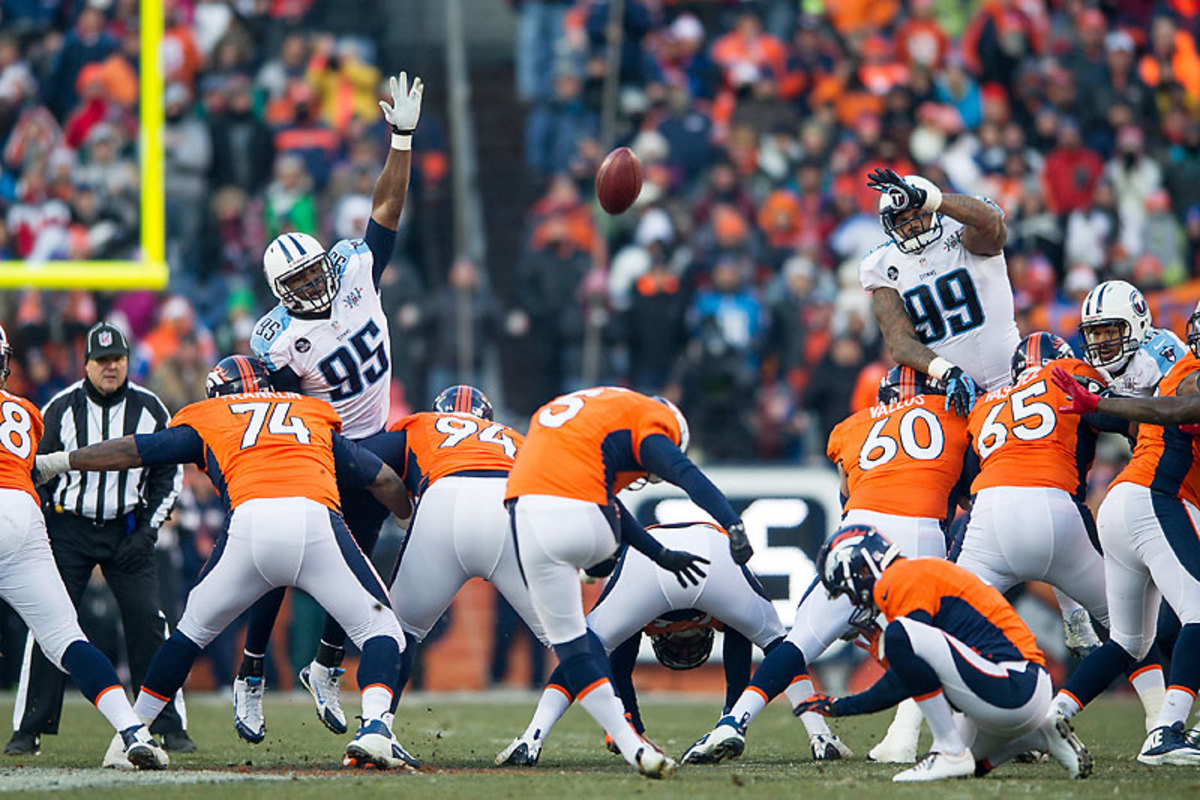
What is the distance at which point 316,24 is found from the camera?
15.0 meters

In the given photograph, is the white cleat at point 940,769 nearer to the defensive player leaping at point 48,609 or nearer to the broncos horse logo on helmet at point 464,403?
the broncos horse logo on helmet at point 464,403

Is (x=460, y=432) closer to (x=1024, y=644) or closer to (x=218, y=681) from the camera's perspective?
(x=1024, y=644)

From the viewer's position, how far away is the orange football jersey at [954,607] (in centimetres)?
617

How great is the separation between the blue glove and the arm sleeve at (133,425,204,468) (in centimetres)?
319

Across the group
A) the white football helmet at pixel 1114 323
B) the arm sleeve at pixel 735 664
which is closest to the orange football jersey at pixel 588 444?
the arm sleeve at pixel 735 664

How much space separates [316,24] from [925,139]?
5263 millimetres

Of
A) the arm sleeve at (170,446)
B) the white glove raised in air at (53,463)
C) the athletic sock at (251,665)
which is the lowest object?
the athletic sock at (251,665)

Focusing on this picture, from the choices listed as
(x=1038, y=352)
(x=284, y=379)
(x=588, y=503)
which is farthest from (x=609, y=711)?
(x=1038, y=352)

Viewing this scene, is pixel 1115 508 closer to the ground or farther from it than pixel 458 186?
closer to the ground

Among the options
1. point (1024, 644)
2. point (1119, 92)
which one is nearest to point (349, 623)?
point (1024, 644)

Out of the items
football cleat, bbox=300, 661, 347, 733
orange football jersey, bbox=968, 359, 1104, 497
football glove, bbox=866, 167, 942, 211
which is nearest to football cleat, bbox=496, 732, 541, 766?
football cleat, bbox=300, 661, 347, 733

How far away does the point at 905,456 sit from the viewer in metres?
7.43

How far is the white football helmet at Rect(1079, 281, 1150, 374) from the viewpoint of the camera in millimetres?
7426

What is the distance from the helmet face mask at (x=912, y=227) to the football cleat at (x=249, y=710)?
3516 millimetres
